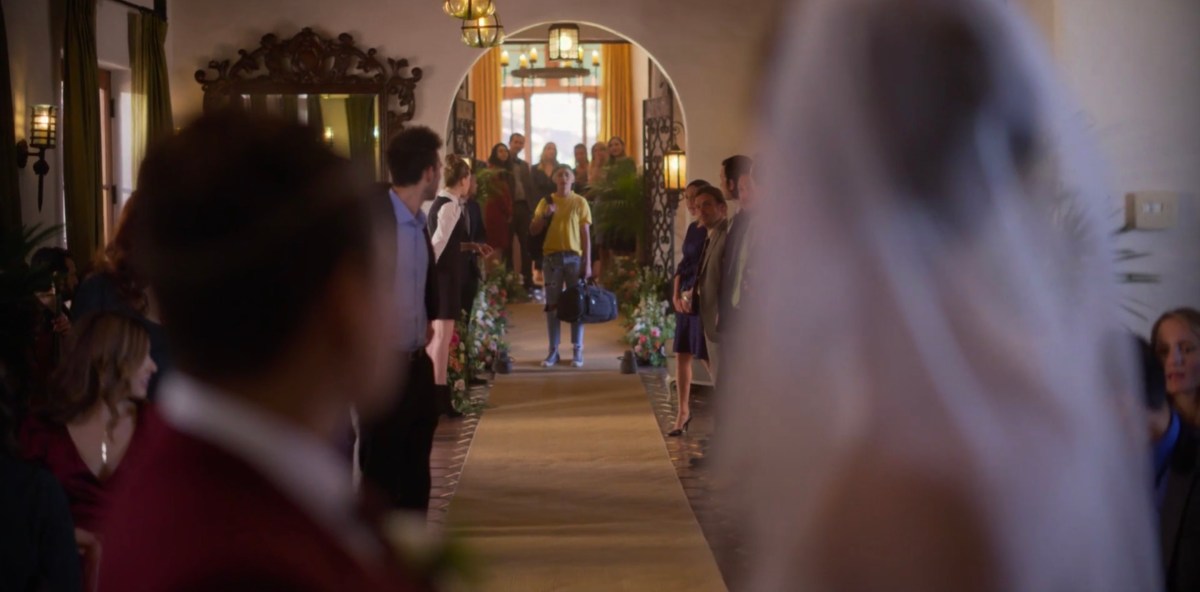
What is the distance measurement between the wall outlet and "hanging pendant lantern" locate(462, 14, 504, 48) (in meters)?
5.98

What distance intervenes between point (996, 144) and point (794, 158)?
0.55ft

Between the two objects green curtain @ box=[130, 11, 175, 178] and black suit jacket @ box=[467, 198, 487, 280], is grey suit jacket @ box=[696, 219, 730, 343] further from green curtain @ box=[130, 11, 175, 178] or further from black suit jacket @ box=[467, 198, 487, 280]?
green curtain @ box=[130, 11, 175, 178]

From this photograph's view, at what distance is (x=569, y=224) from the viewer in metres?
12.1

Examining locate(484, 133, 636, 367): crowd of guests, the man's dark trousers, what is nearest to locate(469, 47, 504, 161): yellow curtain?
locate(484, 133, 636, 367): crowd of guests

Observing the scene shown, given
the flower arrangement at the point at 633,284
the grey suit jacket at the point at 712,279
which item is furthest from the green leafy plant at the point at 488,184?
the grey suit jacket at the point at 712,279

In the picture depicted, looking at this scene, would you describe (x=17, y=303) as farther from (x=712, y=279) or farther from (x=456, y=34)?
(x=456, y=34)

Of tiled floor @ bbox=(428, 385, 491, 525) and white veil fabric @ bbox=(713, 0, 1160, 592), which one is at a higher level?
white veil fabric @ bbox=(713, 0, 1160, 592)

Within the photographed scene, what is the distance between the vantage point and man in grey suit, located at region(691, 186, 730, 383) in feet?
Answer: 24.5

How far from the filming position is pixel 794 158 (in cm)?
124

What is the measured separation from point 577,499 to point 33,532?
4369 millimetres

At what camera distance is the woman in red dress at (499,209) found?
17.3m

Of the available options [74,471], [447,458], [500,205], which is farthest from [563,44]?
[74,471]

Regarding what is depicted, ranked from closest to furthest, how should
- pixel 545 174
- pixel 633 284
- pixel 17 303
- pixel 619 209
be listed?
1. pixel 17 303
2. pixel 633 284
3. pixel 619 209
4. pixel 545 174

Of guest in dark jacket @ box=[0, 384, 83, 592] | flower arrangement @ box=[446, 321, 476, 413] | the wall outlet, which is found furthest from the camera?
flower arrangement @ box=[446, 321, 476, 413]
